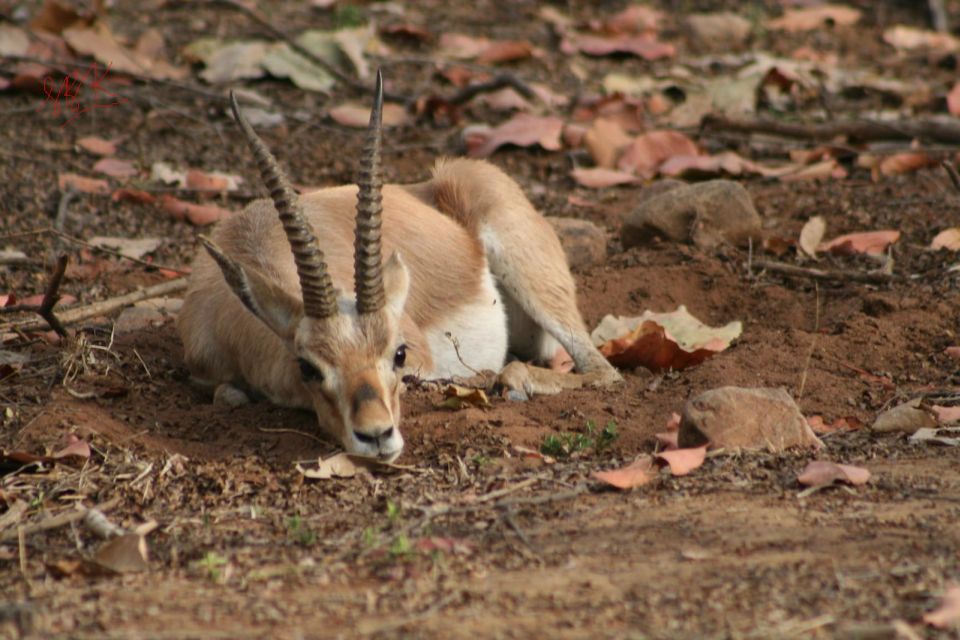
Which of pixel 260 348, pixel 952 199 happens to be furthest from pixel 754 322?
pixel 260 348

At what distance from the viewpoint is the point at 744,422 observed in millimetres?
4793

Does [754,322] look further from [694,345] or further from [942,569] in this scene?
[942,569]

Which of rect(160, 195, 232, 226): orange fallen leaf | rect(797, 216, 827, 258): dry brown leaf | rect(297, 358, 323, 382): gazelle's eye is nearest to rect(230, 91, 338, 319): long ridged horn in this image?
rect(297, 358, 323, 382): gazelle's eye

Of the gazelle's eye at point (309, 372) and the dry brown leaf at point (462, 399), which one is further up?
the gazelle's eye at point (309, 372)

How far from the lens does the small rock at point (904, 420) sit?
498 cm

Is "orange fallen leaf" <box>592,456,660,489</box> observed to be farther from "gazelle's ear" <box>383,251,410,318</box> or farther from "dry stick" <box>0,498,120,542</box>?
"dry stick" <box>0,498,120,542</box>

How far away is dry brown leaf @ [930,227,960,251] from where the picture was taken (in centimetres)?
732

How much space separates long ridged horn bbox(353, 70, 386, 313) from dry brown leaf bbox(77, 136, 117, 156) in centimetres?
470

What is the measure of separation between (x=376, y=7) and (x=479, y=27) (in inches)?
40.7

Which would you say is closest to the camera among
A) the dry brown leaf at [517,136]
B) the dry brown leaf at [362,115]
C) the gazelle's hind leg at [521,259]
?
the gazelle's hind leg at [521,259]

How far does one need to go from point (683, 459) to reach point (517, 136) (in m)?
5.31

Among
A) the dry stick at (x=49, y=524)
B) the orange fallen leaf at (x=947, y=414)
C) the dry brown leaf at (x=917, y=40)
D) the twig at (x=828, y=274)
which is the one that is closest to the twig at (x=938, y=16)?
the dry brown leaf at (x=917, y=40)

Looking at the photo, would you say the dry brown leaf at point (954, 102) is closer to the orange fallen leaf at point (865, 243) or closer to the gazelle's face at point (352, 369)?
the orange fallen leaf at point (865, 243)

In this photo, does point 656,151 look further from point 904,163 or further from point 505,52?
point 505,52
